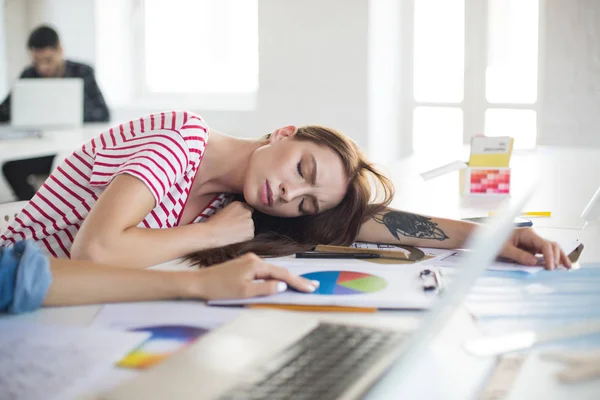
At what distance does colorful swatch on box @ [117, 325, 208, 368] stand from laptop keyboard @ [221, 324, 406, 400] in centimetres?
14

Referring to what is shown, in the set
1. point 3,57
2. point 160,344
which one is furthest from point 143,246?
point 3,57

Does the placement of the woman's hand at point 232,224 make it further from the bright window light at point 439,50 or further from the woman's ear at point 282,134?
the bright window light at point 439,50

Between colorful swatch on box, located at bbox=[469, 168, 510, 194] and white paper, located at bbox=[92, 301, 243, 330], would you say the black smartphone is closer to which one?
colorful swatch on box, located at bbox=[469, 168, 510, 194]

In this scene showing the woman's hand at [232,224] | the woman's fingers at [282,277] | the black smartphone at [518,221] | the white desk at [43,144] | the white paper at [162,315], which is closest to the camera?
the white paper at [162,315]

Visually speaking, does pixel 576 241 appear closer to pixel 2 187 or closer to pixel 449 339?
pixel 449 339

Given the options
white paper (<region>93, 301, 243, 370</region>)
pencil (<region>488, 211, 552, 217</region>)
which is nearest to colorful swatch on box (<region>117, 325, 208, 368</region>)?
white paper (<region>93, 301, 243, 370</region>)

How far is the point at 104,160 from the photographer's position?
142cm

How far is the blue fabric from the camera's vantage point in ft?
3.09

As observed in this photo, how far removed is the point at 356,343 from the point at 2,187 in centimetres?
356

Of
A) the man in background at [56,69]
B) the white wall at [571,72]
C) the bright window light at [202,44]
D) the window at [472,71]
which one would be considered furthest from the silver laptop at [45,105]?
the white wall at [571,72]

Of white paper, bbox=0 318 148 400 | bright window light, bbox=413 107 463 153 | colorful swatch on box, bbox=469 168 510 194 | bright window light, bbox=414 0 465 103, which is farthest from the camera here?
bright window light, bbox=413 107 463 153

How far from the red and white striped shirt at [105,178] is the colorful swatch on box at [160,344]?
0.51 metres

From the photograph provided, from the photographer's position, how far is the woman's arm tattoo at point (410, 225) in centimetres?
145

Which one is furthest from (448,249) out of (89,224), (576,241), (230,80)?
(230,80)
